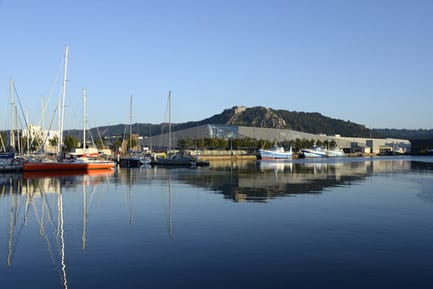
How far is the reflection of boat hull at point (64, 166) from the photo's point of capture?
188ft

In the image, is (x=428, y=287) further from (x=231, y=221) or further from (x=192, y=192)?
(x=192, y=192)

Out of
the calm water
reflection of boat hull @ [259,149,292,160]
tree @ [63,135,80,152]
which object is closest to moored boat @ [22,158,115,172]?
the calm water

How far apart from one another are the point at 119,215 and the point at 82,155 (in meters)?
44.9

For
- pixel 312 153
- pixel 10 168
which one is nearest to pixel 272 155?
pixel 312 153

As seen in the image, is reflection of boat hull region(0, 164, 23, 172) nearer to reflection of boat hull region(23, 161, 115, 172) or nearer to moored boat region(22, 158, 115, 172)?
moored boat region(22, 158, 115, 172)

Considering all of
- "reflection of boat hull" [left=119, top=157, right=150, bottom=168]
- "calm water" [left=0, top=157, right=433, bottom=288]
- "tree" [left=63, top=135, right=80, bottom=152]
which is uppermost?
"tree" [left=63, top=135, right=80, bottom=152]

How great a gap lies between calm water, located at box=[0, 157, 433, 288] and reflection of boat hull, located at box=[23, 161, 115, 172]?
28731mm

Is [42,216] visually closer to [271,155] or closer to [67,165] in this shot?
[67,165]

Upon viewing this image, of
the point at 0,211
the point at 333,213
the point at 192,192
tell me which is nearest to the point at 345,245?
the point at 333,213

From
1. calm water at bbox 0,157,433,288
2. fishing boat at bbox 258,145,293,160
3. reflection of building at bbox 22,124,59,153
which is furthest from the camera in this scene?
fishing boat at bbox 258,145,293,160

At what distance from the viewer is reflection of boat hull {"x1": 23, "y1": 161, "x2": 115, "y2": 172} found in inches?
2254

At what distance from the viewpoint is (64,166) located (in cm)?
5984

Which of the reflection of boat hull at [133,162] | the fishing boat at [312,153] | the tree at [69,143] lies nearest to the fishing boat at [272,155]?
the fishing boat at [312,153]

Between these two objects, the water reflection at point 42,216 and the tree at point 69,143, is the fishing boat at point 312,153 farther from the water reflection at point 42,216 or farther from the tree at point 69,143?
the water reflection at point 42,216
